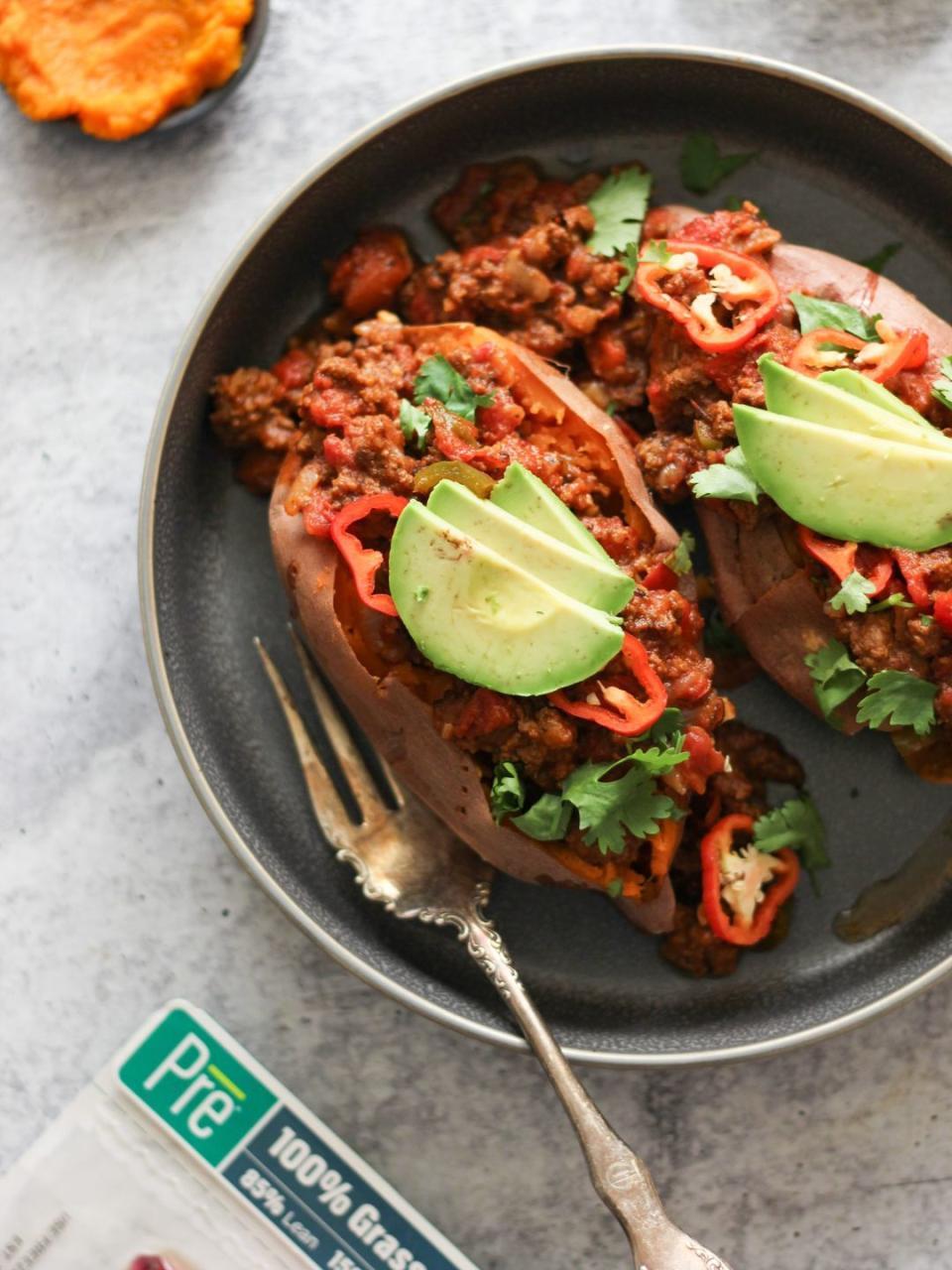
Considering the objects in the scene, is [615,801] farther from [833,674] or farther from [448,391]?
[448,391]

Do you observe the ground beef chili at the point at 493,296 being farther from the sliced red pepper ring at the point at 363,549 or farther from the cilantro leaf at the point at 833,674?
the cilantro leaf at the point at 833,674

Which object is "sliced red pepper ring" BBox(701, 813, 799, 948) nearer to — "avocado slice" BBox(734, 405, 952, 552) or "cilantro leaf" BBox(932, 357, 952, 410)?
"avocado slice" BBox(734, 405, 952, 552)

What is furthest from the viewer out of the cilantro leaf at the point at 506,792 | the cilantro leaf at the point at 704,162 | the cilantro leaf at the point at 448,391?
the cilantro leaf at the point at 704,162

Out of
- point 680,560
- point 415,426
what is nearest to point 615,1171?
point 680,560

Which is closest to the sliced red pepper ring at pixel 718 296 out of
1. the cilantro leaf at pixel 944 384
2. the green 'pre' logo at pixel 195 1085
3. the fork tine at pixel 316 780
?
the cilantro leaf at pixel 944 384

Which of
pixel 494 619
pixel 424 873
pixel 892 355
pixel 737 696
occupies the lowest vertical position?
pixel 737 696

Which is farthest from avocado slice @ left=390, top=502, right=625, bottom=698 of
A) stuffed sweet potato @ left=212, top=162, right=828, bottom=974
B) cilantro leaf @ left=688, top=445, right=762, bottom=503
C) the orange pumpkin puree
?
the orange pumpkin puree
